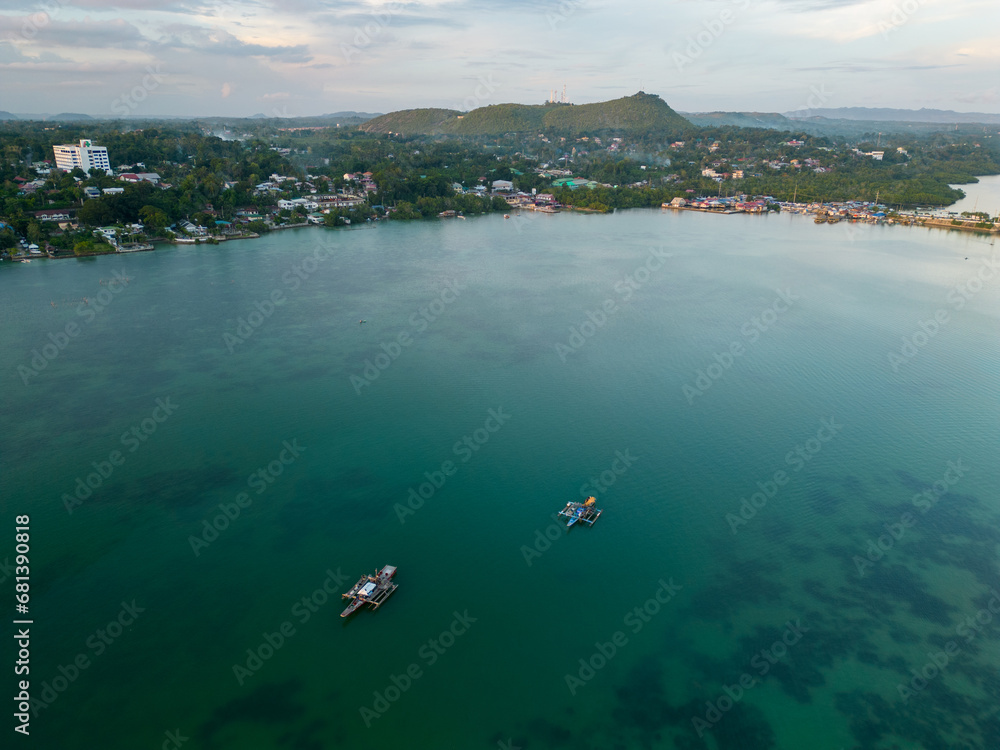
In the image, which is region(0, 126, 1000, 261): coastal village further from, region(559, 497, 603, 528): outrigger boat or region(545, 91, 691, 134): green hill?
region(545, 91, 691, 134): green hill

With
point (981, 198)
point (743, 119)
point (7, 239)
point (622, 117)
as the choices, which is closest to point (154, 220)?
point (7, 239)

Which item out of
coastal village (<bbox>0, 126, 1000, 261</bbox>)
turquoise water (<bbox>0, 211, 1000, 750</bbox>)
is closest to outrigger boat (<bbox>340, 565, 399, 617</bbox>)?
turquoise water (<bbox>0, 211, 1000, 750</bbox>)

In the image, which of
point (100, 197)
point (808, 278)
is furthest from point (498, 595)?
point (100, 197)

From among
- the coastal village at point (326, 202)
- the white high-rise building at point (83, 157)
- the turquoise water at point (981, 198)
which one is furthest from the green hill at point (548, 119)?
the white high-rise building at point (83, 157)

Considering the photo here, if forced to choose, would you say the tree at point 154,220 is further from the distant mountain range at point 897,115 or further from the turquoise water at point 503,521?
the distant mountain range at point 897,115

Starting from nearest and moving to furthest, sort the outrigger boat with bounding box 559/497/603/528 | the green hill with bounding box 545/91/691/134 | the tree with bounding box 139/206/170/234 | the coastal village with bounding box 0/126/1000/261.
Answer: the outrigger boat with bounding box 559/497/603/528
the coastal village with bounding box 0/126/1000/261
the tree with bounding box 139/206/170/234
the green hill with bounding box 545/91/691/134

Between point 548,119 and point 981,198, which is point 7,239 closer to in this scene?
point 981,198

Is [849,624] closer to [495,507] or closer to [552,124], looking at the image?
[495,507]
